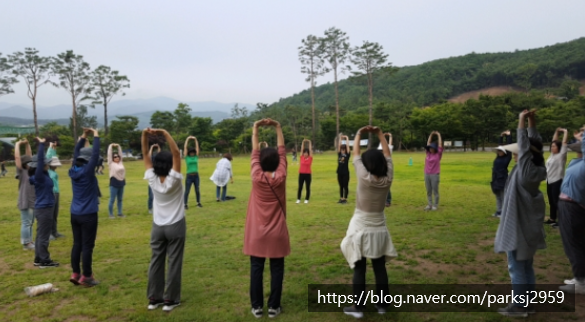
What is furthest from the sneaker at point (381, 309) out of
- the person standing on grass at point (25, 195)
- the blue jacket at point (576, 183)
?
the person standing on grass at point (25, 195)

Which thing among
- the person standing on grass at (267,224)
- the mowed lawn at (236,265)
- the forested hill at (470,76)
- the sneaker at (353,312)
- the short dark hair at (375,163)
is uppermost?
the forested hill at (470,76)

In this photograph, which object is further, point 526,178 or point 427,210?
point 427,210

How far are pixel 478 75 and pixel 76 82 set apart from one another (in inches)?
4251

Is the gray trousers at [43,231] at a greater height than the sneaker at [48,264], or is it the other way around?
the gray trousers at [43,231]

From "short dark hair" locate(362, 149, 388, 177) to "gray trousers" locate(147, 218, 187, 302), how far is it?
2205mm

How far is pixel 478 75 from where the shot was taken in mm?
111000

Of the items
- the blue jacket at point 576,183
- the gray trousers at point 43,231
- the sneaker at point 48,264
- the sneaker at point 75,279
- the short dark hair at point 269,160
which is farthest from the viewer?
the sneaker at point 48,264

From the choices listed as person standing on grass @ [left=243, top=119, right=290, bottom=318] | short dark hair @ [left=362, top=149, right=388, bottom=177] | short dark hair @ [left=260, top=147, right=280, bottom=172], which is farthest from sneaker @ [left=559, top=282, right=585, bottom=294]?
short dark hair @ [left=260, top=147, right=280, bottom=172]

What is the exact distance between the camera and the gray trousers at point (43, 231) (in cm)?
558

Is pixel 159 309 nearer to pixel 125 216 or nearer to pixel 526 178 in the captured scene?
pixel 526 178

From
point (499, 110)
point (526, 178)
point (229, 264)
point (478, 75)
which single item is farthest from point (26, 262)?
point (478, 75)

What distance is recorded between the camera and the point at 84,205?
4.77 metres

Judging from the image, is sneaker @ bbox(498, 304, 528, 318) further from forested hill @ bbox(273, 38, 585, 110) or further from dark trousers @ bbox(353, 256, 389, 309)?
forested hill @ bbox(273, 38, 585, 110)

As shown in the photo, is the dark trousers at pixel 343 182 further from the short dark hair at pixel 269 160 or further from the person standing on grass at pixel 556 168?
the short dark hair at pixel 269 160
